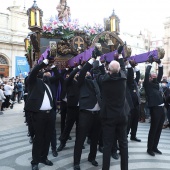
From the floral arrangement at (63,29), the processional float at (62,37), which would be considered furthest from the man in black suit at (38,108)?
the floral arrangement at (63,29)

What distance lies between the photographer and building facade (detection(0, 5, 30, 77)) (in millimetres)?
23469

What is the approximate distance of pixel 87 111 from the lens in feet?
12.6

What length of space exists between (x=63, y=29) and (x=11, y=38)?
18.3 meters

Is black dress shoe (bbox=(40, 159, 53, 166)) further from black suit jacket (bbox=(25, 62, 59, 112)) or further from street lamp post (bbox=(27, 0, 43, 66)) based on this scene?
street lamp post (bbox=(27, 0, 43, 66))

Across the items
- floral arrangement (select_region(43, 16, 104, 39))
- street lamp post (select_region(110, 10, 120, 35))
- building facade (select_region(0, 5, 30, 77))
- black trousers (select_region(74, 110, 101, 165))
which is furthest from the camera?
building facade (select_region(0, 5, 30, 77))

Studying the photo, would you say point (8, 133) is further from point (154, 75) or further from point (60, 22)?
point (154, 75)

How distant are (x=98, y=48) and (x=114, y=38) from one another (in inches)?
104

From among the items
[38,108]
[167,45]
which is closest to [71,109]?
[38,108]

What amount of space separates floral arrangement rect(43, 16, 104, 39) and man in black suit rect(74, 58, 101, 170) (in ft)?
11.7

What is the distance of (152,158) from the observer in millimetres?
4391

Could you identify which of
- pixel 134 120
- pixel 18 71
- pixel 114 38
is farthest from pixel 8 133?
pixel 18 71

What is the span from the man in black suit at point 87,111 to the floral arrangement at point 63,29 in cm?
356

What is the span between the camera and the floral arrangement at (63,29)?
7125 millimetres

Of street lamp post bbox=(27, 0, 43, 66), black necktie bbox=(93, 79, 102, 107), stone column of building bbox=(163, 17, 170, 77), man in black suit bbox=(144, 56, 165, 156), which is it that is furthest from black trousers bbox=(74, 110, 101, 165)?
stone column of building bbox=(163, 17, 170, 77)
